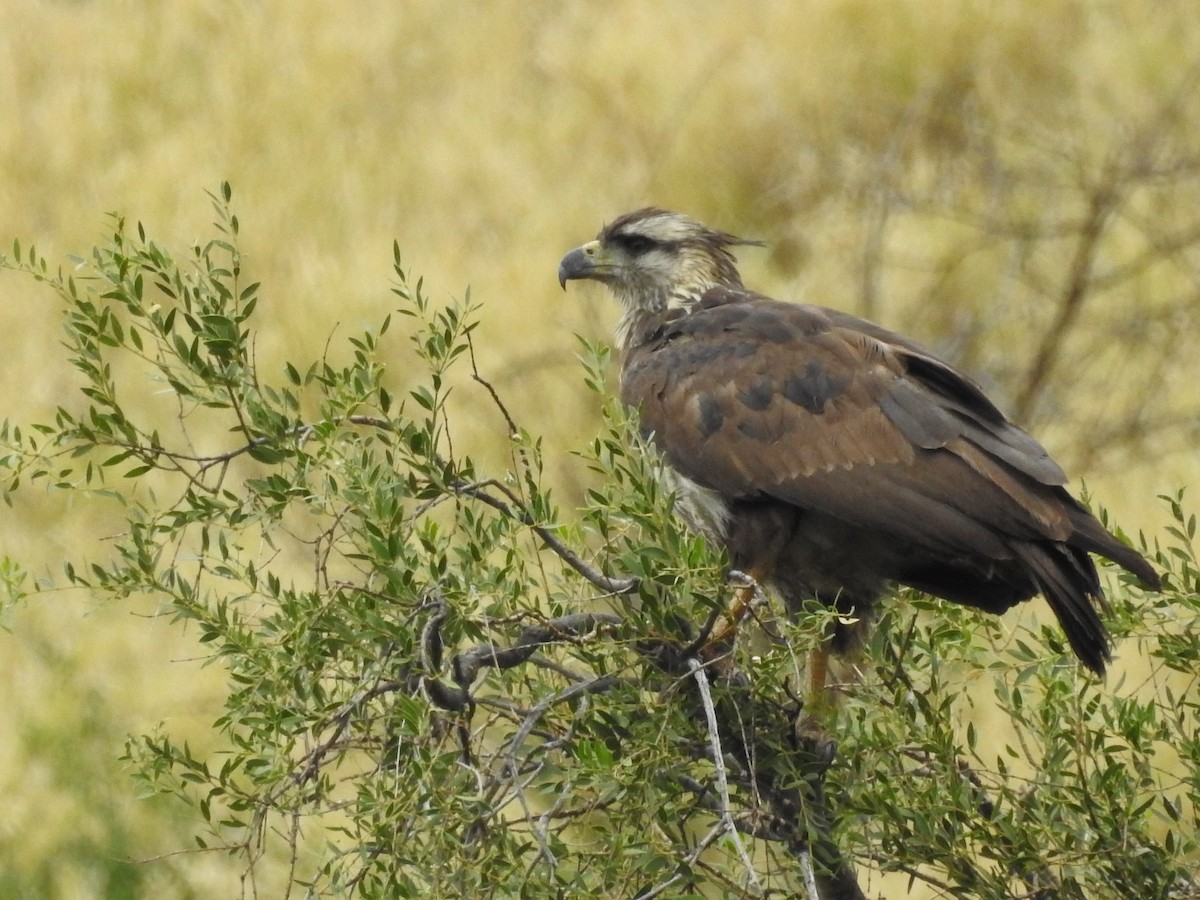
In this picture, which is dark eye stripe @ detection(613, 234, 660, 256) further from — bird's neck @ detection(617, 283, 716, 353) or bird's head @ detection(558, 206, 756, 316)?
bird's neck @ detection(617, 283, 716, 353)

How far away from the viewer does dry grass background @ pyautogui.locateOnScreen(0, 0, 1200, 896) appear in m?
9.25

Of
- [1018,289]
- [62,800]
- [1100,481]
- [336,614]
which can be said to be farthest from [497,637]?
[1018,289]

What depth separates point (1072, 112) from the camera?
10.5 meters

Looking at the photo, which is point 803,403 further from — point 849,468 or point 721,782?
point 721,782

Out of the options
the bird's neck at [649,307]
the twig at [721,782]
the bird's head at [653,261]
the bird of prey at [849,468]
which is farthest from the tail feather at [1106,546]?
the bird's head at [653,261]

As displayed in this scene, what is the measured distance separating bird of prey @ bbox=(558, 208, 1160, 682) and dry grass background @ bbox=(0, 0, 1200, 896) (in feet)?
11.5

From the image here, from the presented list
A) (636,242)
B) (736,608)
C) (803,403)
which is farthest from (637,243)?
(736,608)

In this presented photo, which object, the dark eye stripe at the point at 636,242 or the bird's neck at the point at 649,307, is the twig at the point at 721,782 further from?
the dark eye stripe at the point at 636,242

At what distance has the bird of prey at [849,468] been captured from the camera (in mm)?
3816

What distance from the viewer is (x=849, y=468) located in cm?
409

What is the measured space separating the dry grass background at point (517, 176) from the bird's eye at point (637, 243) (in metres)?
3.15

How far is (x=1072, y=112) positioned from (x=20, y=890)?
23.6ft

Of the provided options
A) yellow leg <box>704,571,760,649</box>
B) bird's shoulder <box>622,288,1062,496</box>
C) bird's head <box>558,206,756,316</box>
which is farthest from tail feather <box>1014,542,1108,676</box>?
bird's head <box>558,206,756,316</box>

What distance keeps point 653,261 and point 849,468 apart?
145cm
